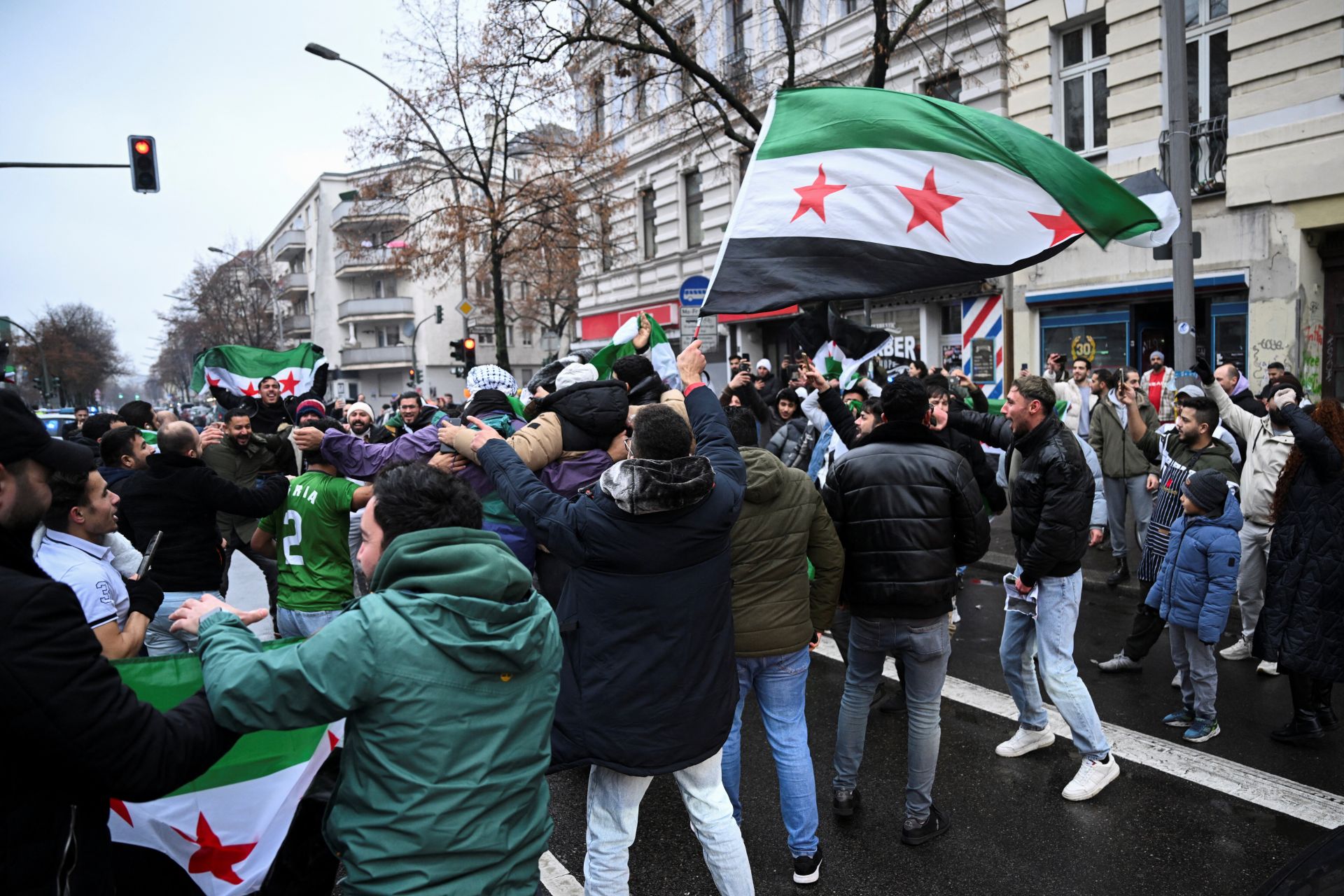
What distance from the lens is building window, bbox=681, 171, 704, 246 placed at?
24.5 metres

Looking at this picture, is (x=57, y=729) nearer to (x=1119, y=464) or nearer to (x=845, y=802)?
(x=845, y=802)

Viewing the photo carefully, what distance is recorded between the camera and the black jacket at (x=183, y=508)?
4.76 m

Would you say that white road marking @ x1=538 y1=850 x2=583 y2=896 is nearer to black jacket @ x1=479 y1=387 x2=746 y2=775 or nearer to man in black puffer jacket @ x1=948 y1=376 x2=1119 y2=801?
black jacket @ x1=479 y1=387 x2=746 y2=775

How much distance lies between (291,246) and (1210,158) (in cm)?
7379

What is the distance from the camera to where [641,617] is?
2943mm

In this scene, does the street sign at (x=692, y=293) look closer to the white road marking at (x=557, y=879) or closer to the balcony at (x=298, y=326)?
the white road marking at (x=557, y=879)

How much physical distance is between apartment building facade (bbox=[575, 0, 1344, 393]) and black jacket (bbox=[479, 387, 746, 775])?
40.5 ft

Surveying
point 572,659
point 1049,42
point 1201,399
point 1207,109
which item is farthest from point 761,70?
point 572,659

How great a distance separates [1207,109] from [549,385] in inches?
507

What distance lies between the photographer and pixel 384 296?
6359 cm

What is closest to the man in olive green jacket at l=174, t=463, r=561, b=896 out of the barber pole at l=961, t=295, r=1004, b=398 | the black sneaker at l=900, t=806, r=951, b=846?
the black sneaker at l=900, t=806, r=951, b=846

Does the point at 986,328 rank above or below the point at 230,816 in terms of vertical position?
above

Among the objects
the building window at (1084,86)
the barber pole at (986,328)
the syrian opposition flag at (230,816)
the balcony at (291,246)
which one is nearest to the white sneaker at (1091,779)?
the syrian opposition flag at (230,816)

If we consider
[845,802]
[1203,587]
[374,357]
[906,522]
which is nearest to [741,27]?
[1203,587]
